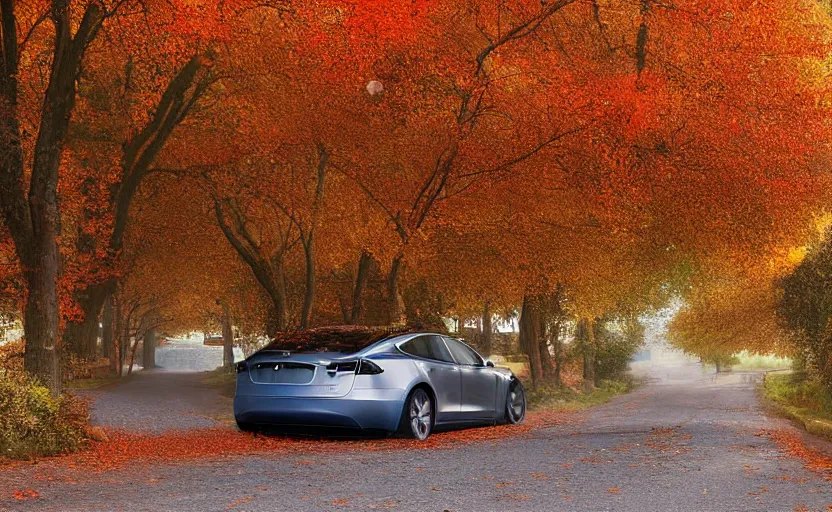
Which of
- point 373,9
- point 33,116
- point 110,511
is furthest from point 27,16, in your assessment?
point 110,511

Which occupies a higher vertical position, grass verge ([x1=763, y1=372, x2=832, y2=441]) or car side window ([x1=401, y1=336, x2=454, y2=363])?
car side window ([x1=401, y1=336, x2=454, y2=363])

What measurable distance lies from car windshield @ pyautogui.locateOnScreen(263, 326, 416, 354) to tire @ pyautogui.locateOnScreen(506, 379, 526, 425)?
304 cm

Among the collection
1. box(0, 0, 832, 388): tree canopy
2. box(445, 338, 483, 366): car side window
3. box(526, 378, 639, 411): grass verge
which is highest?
box(0, 0, 832, 388): tree canopy

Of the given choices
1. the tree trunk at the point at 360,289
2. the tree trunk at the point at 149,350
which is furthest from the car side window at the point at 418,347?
the tree trunk at the point at 149,350

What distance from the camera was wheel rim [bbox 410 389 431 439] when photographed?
11.6 metres

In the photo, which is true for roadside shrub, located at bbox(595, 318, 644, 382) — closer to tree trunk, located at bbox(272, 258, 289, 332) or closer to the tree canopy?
the tree canopy

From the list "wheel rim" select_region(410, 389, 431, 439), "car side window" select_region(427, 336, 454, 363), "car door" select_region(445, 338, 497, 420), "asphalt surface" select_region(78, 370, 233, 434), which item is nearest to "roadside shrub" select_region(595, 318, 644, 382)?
"asphalt surface" select_region(78, 370, 233, 434)

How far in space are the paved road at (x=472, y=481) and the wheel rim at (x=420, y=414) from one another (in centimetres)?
72

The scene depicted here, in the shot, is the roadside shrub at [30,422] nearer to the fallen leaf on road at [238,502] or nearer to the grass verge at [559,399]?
the fallen leaf on road at [238,502]

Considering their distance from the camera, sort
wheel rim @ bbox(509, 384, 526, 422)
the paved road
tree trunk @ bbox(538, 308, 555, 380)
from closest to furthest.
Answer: the paved road → wheel rim @ bbox(509, 384, 526, 422) → tree trunk @ bbox(538, 308, 555, 380)

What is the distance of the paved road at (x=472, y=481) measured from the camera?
7.13 meters

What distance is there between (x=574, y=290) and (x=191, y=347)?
7044 cm

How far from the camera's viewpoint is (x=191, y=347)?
9169 cm

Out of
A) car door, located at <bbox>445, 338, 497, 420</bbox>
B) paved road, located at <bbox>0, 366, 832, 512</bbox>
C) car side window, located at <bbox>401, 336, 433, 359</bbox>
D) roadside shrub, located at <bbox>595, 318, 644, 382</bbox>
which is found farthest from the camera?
roadside shrub, located at <bbox>595, 318, 644, 382</bbox>
